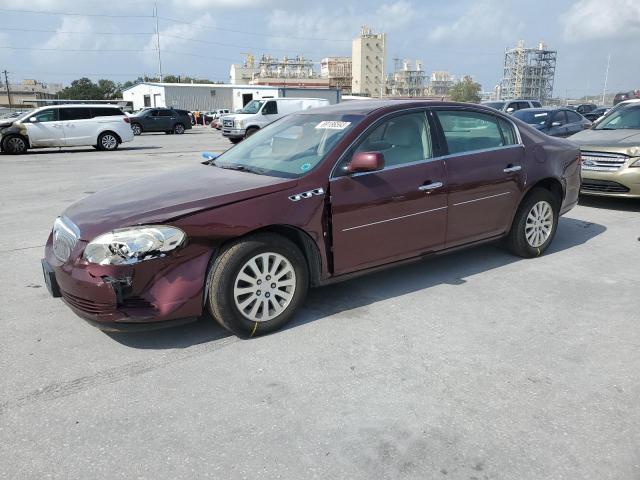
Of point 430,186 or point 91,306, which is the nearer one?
point 91,306

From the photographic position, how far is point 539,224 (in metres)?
5.46

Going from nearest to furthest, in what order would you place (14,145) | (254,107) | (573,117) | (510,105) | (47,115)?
(573,117)
(14,145)
(47,115)
(510,105)
(254,107)

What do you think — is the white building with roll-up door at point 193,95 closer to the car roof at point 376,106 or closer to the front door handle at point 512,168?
the car roof at point 376,106

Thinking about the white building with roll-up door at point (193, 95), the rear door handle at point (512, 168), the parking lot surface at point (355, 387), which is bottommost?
the parking lot surface at point (355, 387)

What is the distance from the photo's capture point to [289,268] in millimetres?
3791

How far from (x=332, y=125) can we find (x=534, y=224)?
8.07 ft

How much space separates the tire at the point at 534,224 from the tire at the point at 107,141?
58.2 ft

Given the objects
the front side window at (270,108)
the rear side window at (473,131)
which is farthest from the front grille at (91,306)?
the front side window at (270,108)

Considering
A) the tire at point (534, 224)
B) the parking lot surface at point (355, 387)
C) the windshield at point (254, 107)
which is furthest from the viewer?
the windshield at point (254, 107)

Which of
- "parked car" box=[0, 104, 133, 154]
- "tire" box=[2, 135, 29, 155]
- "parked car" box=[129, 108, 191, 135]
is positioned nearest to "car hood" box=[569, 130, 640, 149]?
"parked car" box=[0, 104, 133, 154]

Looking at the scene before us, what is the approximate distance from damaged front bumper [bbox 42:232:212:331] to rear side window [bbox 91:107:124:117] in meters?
17.7

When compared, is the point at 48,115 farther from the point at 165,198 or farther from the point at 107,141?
the point at 165,198

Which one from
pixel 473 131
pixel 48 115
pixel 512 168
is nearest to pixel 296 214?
pixel 473 131

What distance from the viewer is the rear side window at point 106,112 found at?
19289 mm
